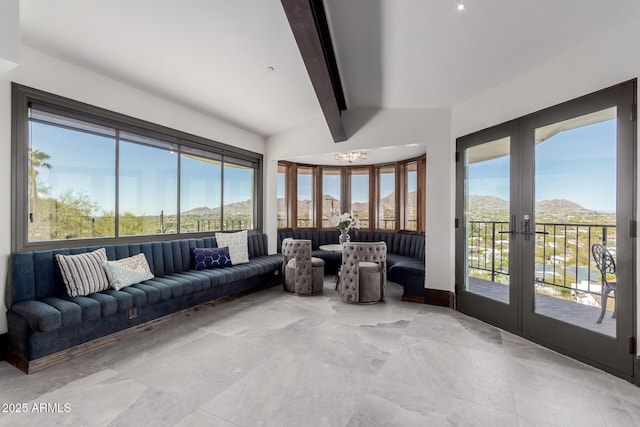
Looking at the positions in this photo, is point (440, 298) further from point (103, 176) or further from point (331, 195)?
point (103, 176)

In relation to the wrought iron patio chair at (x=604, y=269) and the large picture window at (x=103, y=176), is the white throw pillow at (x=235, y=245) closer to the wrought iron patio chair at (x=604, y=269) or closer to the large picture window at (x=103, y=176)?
the large picture window at (x=103, y=176)

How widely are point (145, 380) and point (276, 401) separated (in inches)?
41.5

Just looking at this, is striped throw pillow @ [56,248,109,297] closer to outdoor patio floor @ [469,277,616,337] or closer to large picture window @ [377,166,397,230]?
outdoor patio floor @ [469,277,616,337]

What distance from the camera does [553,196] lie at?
2.84m

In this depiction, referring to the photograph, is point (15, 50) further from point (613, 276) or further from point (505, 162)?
point (613, 276)

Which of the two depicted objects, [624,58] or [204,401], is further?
[624,58]

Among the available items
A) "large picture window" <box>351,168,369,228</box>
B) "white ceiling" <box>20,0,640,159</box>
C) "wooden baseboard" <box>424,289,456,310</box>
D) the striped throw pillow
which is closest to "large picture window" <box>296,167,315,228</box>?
"large picture window" <box>351,168,369,228</box>

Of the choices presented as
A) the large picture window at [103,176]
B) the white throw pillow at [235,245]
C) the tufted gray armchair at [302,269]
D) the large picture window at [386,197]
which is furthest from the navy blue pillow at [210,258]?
the large picture window at [386,197]

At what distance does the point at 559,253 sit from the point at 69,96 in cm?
519

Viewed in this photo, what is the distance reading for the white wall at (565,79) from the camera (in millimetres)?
2289

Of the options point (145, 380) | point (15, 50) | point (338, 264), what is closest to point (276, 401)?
point (145, 380)

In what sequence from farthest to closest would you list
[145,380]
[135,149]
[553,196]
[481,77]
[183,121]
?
[183,121] → [135,149] → [481,77] → [553,196] → [145,380]

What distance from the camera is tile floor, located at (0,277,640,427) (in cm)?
182

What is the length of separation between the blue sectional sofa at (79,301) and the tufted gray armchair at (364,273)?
5.71 feet
